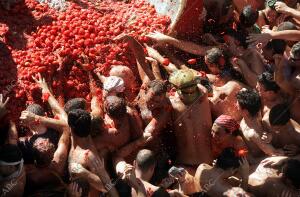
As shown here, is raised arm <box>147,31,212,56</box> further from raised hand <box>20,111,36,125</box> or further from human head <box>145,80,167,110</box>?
raised hand <box>20,111,36,125</box>

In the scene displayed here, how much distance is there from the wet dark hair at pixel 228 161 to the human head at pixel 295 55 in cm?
138

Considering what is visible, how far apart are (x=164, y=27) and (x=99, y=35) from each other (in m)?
0.99

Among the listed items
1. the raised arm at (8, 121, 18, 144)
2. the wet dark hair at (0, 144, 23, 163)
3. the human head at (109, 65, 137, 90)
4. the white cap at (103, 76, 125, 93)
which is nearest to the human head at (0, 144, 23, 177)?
the wet dark hair at (0, 144, 23, 163)

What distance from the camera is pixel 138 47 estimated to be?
7.36 metres

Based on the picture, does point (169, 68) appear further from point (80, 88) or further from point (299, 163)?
point (299, 163)

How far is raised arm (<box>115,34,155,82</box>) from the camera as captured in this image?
23.5 ft

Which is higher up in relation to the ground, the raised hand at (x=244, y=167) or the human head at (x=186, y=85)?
the human head at (x=186, y=85)

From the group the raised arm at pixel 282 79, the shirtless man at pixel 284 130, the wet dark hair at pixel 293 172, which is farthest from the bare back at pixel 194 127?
the wet dark hair at pixel 293 172

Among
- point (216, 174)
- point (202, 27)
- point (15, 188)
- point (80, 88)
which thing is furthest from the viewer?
point (202, 27)

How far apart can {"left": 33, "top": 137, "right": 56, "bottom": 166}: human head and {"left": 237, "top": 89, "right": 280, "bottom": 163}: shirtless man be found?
6.98ft

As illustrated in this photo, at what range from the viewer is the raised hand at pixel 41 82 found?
661 centimetres

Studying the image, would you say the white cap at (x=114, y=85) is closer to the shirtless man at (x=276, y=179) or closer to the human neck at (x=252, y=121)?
the human neck at (x=252, y=121)

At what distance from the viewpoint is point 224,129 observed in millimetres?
5969

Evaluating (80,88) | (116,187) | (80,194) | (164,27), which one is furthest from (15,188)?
(164,27)
